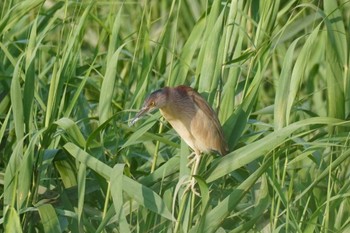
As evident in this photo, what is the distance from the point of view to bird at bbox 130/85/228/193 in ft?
8.88

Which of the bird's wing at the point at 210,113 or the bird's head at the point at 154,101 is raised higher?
the bird's head at the point at 154,101

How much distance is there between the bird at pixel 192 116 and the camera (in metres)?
2.71

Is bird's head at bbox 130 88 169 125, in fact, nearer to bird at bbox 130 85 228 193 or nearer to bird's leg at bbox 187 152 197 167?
bird at bbox 130 85 228 193

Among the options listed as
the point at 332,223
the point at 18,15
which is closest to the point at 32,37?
the point at 18,15

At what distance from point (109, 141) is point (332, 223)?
747 millimetres

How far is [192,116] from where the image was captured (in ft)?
9.20

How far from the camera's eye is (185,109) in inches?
110

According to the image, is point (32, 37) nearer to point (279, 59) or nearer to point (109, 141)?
point (109, 141)

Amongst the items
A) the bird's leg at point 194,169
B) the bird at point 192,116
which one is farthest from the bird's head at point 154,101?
the bird's leg at point 194,169

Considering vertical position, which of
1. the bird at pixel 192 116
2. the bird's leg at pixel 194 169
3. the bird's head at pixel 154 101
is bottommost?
the bird's leg at pixel 194 169

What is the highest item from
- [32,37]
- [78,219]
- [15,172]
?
[32,37]

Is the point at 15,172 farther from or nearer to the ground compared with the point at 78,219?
farther from the ground

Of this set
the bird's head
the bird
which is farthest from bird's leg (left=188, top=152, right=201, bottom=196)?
the bird's head

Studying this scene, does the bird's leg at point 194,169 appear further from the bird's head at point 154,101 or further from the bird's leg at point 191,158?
the bird's head at point 154,101
